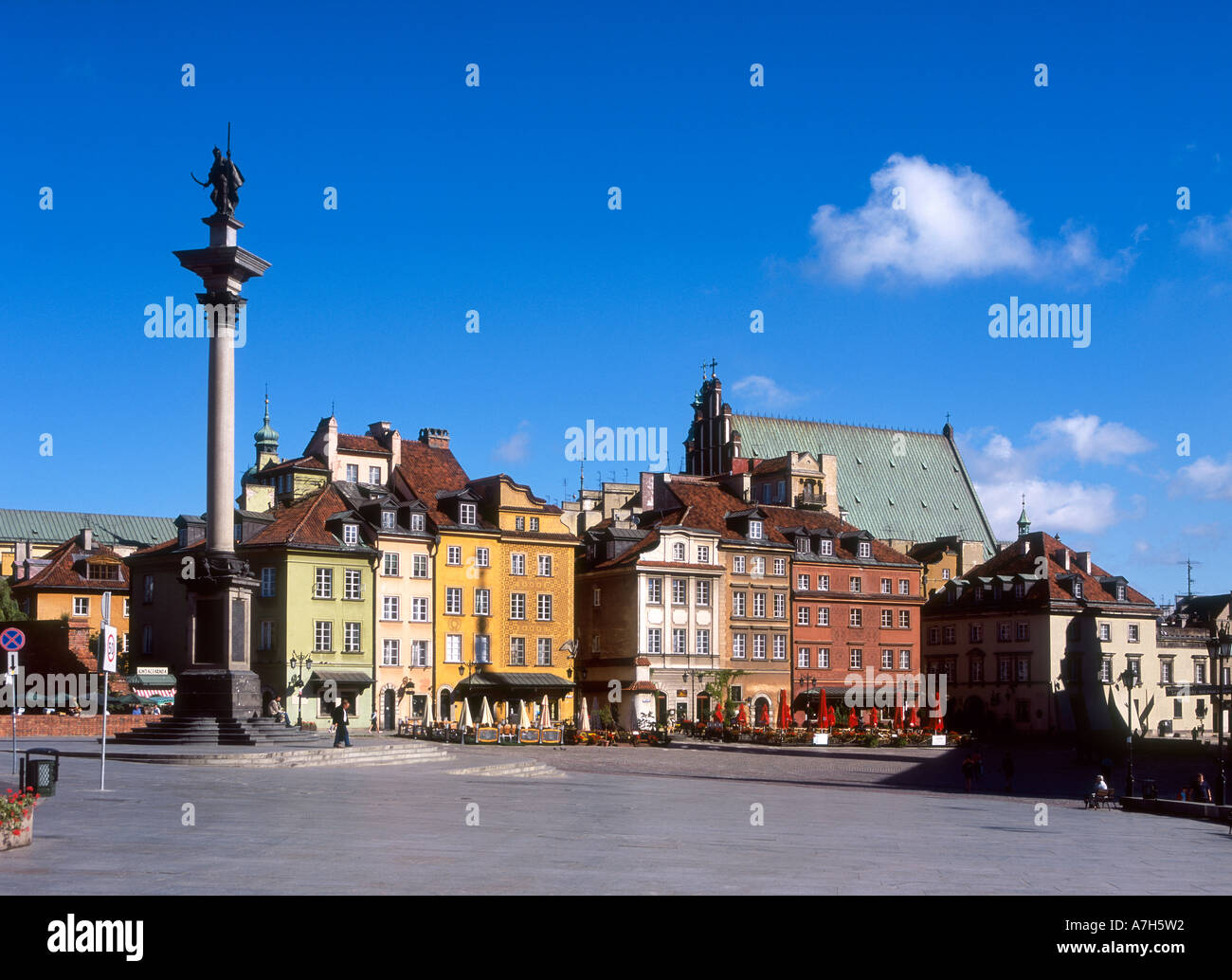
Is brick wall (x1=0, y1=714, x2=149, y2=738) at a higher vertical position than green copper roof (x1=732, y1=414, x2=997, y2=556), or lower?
lower

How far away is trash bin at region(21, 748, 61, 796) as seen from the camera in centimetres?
2747

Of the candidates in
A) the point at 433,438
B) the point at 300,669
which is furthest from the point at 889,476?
the point at 300,669

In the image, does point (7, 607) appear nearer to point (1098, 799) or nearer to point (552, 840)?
point (1098, 799)

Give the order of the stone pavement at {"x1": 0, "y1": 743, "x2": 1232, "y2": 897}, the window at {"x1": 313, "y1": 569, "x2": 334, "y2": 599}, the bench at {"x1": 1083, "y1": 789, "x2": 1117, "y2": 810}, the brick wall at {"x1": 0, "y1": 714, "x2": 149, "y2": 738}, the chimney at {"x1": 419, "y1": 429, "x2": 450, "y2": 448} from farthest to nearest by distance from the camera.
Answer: the chimney at {"x1": 419, "y1": 429, "x2": 450, "y2": 448}, the window at {"x1": 313, "y1": 569, "x2": 334, "y2": 599}, the brick wall at {"x1": 0, "y1": 714, "x2": 149, "y2": 738}, the bench at {"x1": 1083, "y1": 789, "x2": 1117, "y2": 810}, the stone pavement at {"x1": 0, "y1": 743, "x2": 1232, "y2": 897}

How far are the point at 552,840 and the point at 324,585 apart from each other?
5925 centimetres

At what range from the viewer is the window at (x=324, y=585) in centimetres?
8144

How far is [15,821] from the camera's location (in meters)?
20.2

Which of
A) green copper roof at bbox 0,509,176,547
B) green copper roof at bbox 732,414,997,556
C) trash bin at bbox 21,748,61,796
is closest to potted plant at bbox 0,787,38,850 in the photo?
trash bin at bbox 21,748,61,796

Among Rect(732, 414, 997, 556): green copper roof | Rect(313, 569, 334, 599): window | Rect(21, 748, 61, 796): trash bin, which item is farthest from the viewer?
Rect(732, 414, 997, 556): green copper roof

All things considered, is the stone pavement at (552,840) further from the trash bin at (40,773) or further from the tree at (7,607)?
the tree at (7,607)

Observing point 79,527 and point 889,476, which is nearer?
point 889,476

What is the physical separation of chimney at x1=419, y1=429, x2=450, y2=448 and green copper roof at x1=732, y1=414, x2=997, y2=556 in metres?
32.3

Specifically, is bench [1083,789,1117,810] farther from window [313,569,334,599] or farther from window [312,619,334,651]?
window [313,569,334,599]

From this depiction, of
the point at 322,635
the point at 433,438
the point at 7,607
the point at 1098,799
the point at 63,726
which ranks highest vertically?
the point at 433,438
